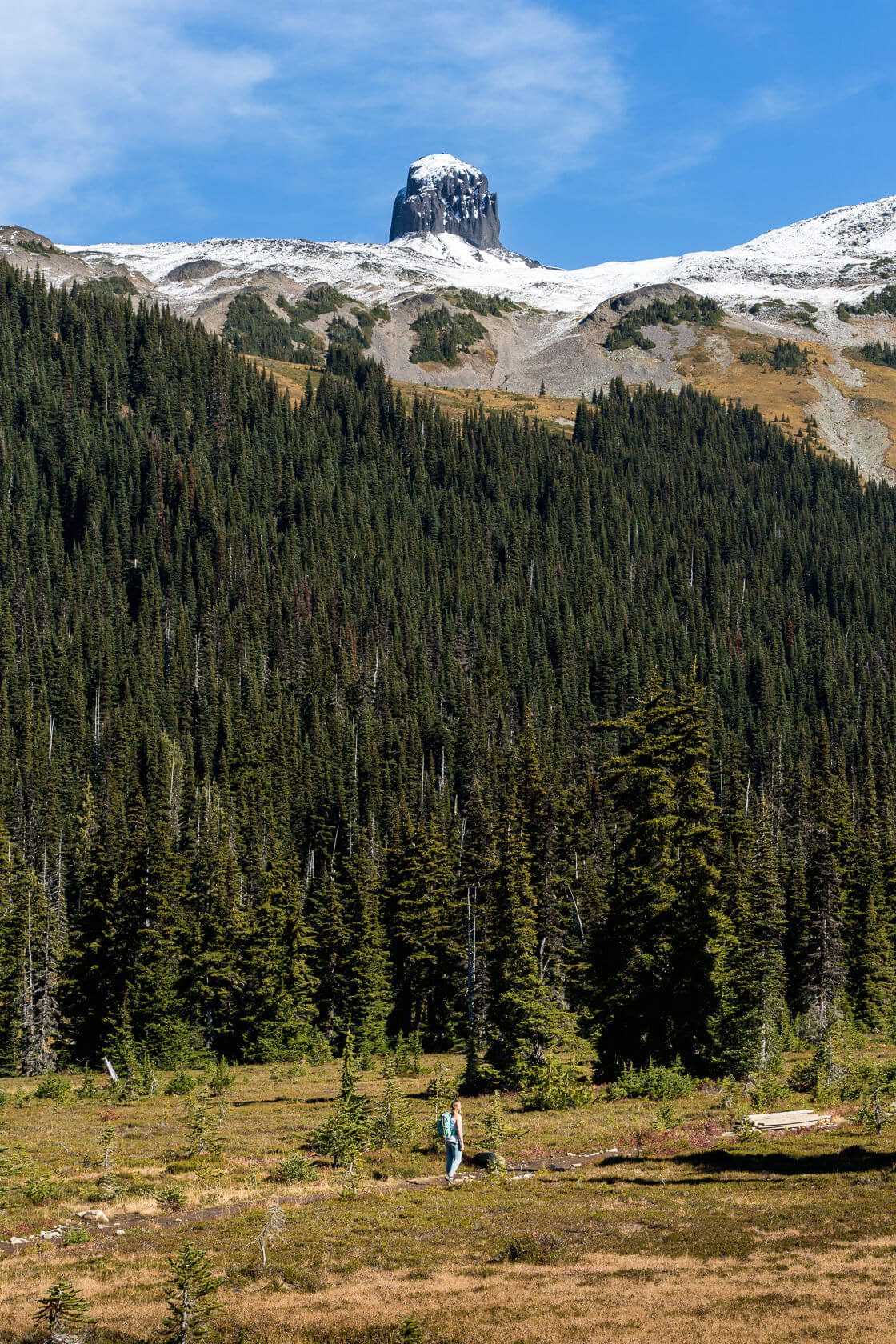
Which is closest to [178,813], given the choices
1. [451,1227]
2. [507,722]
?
[507,722]

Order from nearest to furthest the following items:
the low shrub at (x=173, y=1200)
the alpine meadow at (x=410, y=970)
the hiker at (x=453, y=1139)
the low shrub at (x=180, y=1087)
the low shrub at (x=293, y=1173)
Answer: the alpine meadow at (x=410, y=970) < the low shrub at (x=173, y=1200) < the hiker at (x=453, y=1139) < the low shrub at (x=293, y=1173) < the low shrub at (x=180, y=1087)

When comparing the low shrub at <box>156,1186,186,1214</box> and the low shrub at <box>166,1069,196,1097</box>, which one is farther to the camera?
the low shrub at <box>166,1069,196,1097</box>

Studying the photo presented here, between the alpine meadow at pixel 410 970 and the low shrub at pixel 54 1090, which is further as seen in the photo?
the low shrub at pixel 54 1090

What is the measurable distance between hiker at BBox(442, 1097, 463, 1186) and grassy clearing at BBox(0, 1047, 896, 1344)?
97 centimetres

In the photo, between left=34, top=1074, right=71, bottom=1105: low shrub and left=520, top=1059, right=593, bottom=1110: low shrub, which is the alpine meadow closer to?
left=520, top=1059, right=593, bottom=1110: low shrub

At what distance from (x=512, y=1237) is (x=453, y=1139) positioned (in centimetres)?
598

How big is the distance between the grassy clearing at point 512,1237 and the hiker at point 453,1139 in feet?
3.19

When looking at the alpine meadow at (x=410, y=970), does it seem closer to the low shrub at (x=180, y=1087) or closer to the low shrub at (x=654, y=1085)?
the low shrub at (x=654, y=1085)

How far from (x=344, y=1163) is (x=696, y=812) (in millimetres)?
19290

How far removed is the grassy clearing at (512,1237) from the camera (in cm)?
1709

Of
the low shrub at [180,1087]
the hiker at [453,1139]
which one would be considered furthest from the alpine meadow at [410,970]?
the hiker at [453,1139]

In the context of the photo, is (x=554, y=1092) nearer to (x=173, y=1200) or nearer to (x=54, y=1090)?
(x=173, y=1200)

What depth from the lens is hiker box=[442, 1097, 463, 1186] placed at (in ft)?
91.8

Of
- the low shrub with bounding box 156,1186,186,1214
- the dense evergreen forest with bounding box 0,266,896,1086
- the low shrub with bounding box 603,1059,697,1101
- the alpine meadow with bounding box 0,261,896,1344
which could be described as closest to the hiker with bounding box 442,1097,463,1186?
the alpine meadow with bounding box 0,261,896,1344
